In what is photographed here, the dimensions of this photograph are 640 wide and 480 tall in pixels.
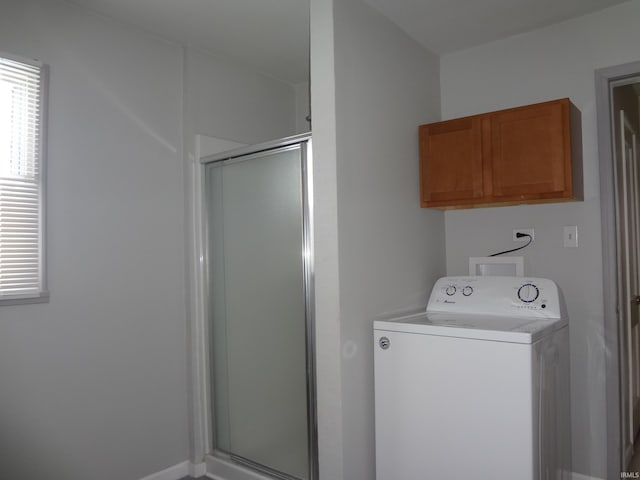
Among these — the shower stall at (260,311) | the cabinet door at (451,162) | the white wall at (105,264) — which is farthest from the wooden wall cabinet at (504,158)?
the white wall at (105,264)

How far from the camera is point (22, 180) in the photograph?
2.11m

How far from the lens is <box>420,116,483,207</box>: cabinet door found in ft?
7.90

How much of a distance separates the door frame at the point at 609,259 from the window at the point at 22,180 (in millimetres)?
2713

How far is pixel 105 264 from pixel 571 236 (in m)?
2.43

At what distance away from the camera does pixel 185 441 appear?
271cm

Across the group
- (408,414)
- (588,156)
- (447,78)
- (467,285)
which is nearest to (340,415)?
(408,414)

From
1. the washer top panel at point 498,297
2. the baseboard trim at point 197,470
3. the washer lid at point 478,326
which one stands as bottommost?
the baseboard trim at point 197,470

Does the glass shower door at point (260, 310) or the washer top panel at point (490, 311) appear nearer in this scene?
the washer top panel at point (490, 311)

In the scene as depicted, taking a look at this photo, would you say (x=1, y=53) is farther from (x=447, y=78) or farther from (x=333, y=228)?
(x=447, y=78)

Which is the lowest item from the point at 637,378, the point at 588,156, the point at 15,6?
the point at 637,378

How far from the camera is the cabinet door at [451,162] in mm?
2408

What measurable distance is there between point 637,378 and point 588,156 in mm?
1579

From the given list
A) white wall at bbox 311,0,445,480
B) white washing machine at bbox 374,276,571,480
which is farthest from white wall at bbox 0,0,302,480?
white washing machine at bbox 374,276,571,480

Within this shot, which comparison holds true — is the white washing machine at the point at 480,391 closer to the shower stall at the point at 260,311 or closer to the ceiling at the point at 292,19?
the shower stall at the point at 260,311
